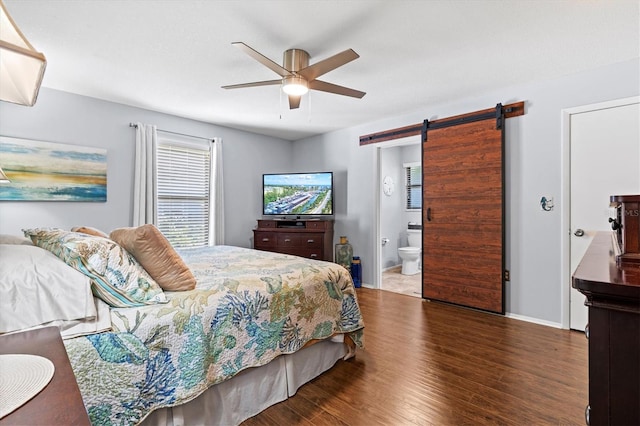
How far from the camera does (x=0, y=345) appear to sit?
91 cm

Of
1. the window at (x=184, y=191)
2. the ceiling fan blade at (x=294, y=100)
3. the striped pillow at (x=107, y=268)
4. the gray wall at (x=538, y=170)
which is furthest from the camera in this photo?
the window at (x=184, y=191)

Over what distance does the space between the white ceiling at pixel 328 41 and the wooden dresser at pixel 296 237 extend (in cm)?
195

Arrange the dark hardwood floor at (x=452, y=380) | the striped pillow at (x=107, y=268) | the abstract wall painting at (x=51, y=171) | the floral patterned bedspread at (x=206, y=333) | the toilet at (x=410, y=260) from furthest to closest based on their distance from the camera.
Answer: the toilet at (x=410, y=260)
the abstract wall painting at (x=51, y=171)
the dark hardwood floor at (x=452, y=380)
the striped pillow at (x=107, y=268)
the floral patterned bedspread at (x=206, y=333)

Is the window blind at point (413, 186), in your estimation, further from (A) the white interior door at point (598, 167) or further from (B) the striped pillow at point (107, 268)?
(B) the striped pillow at point (107, 268)

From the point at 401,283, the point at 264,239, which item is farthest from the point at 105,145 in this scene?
the point at 401,283

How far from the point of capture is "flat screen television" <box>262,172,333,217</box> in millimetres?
4801

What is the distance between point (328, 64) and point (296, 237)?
2.87 metres

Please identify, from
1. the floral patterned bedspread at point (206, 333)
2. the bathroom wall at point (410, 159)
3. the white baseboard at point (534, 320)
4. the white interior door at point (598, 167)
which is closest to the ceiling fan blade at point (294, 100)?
the floral patterned bedspread at point (206, 333)

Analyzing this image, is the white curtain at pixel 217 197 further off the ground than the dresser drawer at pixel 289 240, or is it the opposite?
the white curtain at pixel 217 197

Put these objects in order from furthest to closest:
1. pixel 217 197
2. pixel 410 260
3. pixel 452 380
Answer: pixel 410 260, pixel 217 197, pixel 452 380

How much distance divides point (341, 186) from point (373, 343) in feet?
9.26

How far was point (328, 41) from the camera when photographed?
232 cm

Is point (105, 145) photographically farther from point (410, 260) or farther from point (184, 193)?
point (410, 260)

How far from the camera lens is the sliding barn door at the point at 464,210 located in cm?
334
